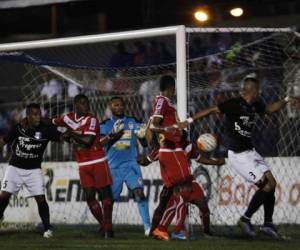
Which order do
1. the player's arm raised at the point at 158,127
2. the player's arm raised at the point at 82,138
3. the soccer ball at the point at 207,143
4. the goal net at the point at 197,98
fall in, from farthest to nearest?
the goal net at the point at 197,98
the player's arm raised at the point at 82,138
the soccer ball at the point at 207,143
the player's arm raised at the point at 158,127

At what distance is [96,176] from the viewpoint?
12.8 metres

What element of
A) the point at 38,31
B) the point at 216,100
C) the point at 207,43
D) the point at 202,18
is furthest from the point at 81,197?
the point at 38,31

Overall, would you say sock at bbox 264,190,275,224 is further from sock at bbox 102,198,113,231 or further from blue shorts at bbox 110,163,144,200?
blue shorts at bbox 110,163,144,200

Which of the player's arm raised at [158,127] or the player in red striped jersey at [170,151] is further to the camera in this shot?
the player in red striped jersey at [170,151]

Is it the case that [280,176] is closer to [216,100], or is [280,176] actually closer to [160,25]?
[216,100]

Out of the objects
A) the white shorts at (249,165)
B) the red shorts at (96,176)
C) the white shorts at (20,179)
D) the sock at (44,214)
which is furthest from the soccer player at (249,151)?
the white shorts at (20,179)

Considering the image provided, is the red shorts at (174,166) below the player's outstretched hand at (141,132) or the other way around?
below

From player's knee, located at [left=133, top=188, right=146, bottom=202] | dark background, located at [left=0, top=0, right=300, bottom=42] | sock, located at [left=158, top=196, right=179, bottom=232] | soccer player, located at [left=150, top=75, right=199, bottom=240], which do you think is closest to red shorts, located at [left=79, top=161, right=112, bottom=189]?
player's knee, located at [left=133, top=188, right=146, bottom=202]

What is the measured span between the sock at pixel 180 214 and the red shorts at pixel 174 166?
42cm

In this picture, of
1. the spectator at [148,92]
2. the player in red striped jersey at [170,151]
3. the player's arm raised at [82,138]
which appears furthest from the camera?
the spectator at [148,92]

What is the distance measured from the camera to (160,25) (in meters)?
22.8

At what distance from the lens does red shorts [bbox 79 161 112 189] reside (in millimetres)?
12797

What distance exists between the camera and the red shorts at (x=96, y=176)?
12797 millimetres

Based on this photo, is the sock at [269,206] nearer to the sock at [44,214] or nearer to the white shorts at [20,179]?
the sock at [44,214]
